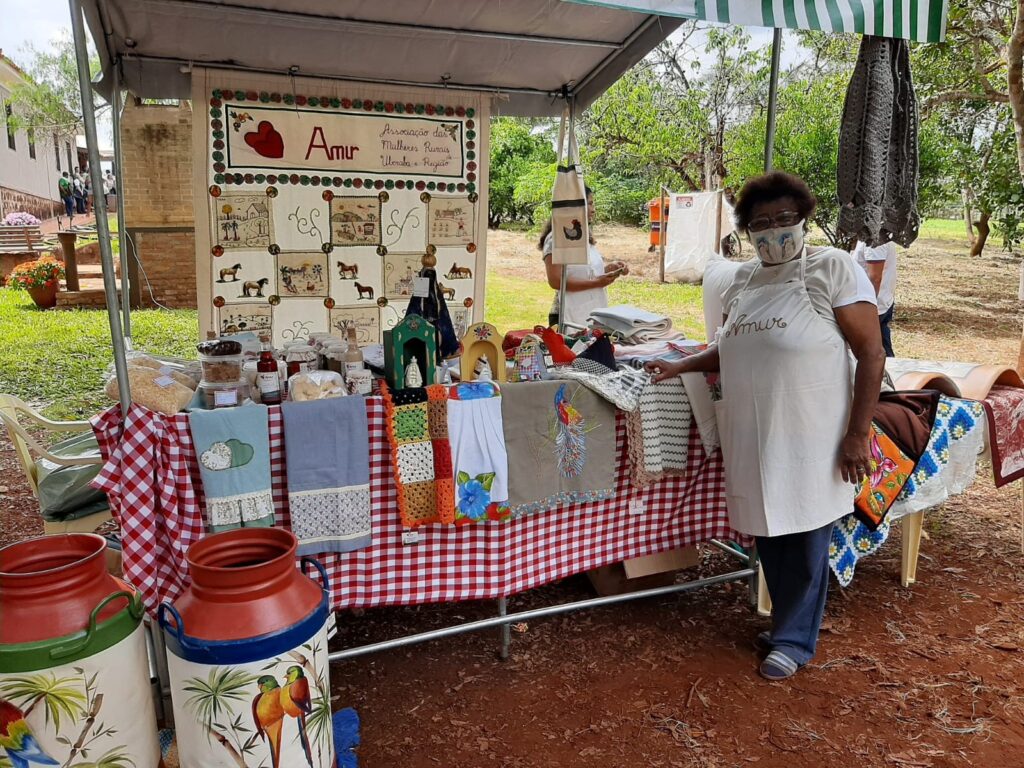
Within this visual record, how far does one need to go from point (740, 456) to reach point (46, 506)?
2.66 meters

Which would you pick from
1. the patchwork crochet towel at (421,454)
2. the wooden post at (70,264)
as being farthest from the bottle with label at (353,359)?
the wooden post at (70,264)

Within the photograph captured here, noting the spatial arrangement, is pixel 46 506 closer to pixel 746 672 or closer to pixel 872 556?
pixel 746 672

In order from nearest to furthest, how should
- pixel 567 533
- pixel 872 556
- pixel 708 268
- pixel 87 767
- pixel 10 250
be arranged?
pixel 87 767 < pixel 567 533 < pixel 708 268 < pixel 872 556 < pixel 10 250

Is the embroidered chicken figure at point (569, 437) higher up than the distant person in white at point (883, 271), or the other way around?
the distant person in white at point (883, 271)

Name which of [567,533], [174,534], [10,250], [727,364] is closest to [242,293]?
[174,534]

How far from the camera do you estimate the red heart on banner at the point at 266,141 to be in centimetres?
400

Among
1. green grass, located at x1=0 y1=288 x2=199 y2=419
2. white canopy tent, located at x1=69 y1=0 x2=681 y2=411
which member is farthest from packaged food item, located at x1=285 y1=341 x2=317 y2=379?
green grass, located at x1=0 y1=288 x2=199 y2=419

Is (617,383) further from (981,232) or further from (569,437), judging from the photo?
(981,232)

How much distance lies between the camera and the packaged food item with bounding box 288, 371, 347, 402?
8.32 ft

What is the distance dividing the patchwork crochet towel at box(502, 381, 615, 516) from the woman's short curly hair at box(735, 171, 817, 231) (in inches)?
36.8

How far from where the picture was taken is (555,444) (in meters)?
2.84

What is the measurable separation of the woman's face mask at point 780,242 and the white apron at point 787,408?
0.16 ft

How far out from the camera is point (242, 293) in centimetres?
415

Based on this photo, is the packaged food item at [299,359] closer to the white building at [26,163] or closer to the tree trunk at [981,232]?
the tree trunk at [981,232]
